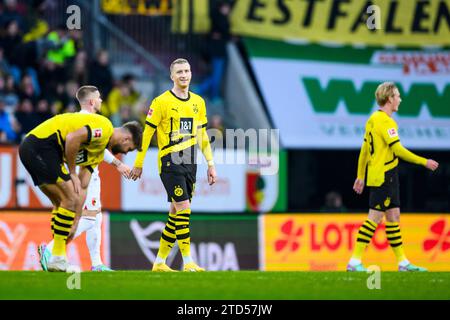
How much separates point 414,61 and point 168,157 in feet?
42.3

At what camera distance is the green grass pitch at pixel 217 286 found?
11.8 metres

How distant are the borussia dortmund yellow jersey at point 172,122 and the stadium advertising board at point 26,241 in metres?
5.13

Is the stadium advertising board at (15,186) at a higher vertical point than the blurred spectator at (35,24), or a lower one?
lower

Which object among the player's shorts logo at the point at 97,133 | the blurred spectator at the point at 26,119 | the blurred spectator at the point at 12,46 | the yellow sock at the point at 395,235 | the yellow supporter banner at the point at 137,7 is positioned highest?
the yellow supporter banner at the point at 137,7

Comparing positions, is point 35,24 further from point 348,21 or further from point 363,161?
point 363,161

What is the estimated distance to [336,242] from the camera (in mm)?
20672

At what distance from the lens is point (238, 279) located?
13391 millimetres

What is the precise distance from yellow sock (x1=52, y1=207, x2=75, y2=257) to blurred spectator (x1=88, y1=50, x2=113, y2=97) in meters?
10.8

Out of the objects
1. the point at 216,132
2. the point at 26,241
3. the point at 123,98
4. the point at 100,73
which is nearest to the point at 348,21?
the point at 216,132

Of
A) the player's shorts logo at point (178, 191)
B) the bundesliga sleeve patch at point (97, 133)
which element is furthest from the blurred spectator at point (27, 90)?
the bundesliga sleeve patch at point (97, 133)

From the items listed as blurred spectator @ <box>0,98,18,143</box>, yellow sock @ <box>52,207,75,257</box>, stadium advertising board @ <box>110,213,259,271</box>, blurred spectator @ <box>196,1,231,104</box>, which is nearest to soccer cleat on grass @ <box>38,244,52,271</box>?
yellow sock @ <box>52,207,75,257</box>

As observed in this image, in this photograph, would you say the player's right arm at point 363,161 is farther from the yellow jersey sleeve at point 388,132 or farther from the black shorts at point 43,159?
the black shorts at point 43,159

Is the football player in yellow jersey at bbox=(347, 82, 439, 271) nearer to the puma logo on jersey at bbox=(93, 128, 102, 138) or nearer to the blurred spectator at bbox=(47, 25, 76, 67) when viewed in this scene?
the puma logo on jersey at bbox=(93, 128, 102, 138)

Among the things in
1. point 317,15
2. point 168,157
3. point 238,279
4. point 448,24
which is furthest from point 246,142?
point 238,279
